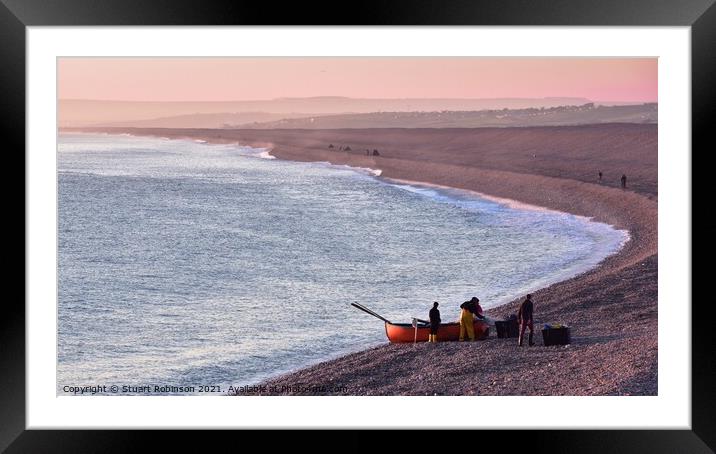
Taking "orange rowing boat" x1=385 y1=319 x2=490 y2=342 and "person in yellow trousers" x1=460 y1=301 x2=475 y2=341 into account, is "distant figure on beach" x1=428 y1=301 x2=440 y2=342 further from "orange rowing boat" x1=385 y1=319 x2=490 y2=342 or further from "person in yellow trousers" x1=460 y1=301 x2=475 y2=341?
"person in yellow trousers" x1=460 y1=301 x2=475 y2=341

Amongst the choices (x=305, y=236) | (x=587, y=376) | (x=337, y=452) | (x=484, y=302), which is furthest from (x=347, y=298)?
(x=337, y=452)

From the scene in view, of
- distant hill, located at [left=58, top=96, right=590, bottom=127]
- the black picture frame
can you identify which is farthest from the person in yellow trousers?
distant hill, located at [left=58, top=96, right=590, bottom=127]

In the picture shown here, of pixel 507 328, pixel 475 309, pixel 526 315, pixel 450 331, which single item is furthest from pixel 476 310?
pixel 526 315

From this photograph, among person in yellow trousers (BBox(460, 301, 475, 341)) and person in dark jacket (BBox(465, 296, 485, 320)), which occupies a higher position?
person in dark jacket (BBox(465, 296, 485, 320))

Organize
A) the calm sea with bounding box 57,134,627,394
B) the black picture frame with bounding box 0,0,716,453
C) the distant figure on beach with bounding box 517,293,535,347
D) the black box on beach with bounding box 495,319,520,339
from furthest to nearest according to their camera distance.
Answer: the calm sea with bounding box 57,134,627,394
the black box on beach with bounding box 495,319,520,339
the distant figure on beach with bounding box 517,293,535,347
the black picture frame with bounding box 0,0,716,453

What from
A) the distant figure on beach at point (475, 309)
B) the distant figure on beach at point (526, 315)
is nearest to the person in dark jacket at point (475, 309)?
the distant figure on beach at point (475, 309)

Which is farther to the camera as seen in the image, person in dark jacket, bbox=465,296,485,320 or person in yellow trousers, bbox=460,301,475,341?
person in dark jacket, bbox=465,296,485,320
